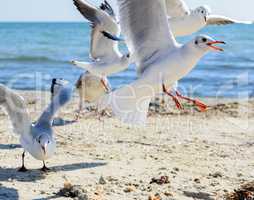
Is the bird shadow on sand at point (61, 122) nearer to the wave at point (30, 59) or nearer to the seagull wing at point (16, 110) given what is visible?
the seagull wing at point (16, 110)

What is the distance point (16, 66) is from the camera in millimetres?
18016

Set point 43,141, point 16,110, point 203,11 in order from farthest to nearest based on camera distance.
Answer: point 203,11
point 16,110
point 43,141

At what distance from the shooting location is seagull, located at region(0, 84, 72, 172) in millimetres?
5648

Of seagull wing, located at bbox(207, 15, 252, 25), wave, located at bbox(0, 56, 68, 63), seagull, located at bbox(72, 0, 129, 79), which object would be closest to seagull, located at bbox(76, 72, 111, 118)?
seagull, located at bbox(72, 0, 129, 79)

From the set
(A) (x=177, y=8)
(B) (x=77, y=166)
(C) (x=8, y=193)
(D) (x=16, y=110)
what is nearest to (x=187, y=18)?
(A) (x=177, y=8)

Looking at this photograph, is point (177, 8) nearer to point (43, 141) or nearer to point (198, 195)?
point (43, 141)

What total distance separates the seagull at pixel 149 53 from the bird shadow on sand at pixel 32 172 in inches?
24.4

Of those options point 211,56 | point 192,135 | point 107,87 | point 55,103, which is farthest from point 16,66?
point 55,103

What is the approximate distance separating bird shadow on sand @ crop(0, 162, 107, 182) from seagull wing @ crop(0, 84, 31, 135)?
397mm

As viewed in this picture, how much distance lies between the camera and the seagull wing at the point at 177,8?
319 inches

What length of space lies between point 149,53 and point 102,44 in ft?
11.5

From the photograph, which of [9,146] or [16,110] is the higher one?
[16,110]

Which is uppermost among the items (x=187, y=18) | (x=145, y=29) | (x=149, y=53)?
(x=187, y=18)

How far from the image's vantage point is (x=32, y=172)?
5680 millimetres
